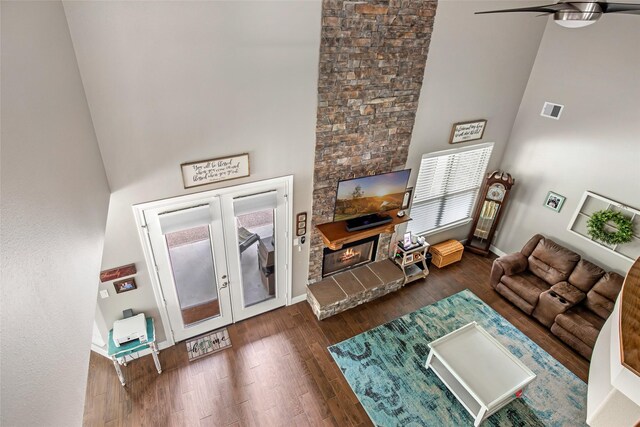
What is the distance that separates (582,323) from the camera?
529 centimetres

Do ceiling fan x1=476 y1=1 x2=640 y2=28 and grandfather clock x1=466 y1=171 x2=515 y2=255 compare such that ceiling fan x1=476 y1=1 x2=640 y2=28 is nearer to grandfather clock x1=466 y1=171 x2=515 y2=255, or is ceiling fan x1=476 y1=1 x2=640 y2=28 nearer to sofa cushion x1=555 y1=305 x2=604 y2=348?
grandfather clock x1=466 y1=171 x2=515 y2=255

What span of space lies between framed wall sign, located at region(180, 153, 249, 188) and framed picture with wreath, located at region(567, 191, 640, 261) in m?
5.52

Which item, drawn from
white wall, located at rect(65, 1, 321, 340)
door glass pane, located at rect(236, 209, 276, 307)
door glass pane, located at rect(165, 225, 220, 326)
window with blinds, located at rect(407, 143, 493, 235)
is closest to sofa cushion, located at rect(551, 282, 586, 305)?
window with blinds, located at rect(407, 143, 493, 235)

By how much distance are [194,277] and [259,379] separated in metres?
2.24

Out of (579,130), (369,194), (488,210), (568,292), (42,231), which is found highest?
(42,231)

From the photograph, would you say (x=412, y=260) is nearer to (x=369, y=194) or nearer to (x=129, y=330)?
(x=369, y=194)

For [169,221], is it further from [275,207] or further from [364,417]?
[364,417]

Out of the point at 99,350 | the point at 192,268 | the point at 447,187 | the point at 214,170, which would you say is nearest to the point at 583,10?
the point at 214,170

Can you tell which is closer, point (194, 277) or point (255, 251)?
point (194, 277)

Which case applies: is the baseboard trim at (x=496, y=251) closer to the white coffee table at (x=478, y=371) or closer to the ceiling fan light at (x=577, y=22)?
the white coffee table at (x=478, y=371)

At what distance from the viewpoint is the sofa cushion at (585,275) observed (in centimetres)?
563

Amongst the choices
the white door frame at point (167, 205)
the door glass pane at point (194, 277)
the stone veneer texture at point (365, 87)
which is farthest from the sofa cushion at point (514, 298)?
the door glass pane at point (194, 277)

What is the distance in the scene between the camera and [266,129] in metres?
4.34

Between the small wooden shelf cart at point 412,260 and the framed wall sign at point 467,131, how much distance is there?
1992 mm
